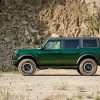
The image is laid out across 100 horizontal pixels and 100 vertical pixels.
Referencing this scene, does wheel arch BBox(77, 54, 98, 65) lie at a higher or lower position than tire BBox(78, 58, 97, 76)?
higher

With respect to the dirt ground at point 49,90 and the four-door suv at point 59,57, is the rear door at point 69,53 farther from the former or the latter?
the dirt ground at point 49,90

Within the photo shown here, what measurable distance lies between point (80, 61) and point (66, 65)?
2.57ft

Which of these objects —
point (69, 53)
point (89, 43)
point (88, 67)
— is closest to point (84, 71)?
point (88, 67)

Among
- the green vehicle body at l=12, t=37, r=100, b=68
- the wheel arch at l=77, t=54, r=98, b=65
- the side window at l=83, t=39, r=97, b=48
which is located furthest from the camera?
the side window at l=83, t=39, r=97, b=48

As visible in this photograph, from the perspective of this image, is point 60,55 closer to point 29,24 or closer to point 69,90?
point 69,90

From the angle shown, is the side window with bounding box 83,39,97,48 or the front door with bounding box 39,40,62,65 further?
the side window with bounding box 83,39,97,48

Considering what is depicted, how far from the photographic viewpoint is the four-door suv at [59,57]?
26047 millimetres

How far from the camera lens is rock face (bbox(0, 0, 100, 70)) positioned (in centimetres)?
3581

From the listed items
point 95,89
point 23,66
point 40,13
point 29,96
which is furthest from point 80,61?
point 40,13

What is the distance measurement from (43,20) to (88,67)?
1268 cm

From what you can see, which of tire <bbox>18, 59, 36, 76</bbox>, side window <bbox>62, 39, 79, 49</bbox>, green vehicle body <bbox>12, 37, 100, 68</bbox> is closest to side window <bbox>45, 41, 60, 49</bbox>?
green vehicle body <bbox>12, 37, 100, 68</bbox>

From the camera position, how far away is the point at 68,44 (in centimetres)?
2656

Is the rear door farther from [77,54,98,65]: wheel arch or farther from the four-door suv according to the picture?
[77,54,98,65]: wheel arch

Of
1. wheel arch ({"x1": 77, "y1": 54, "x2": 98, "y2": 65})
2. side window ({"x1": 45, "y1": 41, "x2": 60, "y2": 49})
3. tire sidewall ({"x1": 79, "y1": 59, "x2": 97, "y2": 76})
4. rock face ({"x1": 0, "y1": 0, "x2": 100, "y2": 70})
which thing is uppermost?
rock face ({"x1": 0, "y1": 0, "x2": 100, "y2": 70})
